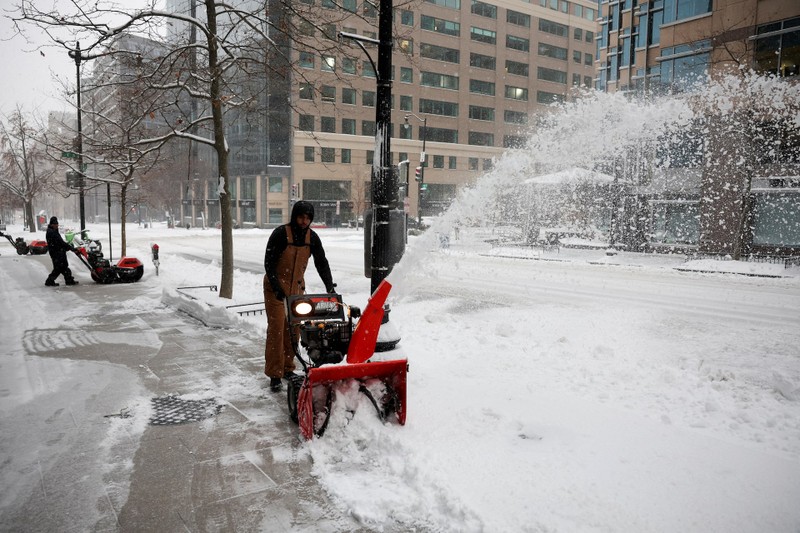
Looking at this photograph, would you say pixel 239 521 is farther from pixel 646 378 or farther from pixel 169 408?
pixel 646 378

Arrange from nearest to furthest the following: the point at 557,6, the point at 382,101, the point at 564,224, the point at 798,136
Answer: the point at 382,101 < the point at 798,136 < the point at 564,224 < the point at 557,6

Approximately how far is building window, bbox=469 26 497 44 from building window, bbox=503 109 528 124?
8846mm

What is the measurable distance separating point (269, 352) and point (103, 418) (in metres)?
1.66

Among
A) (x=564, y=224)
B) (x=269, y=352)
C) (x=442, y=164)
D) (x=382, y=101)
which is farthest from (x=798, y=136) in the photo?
(x=442, y=164)

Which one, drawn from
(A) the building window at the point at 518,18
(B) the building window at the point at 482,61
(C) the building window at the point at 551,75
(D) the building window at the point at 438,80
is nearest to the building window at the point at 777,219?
(D) the building window at the point at 438,80

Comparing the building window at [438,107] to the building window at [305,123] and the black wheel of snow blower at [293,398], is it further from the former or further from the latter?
the black wheel of snow blower at [293,398]

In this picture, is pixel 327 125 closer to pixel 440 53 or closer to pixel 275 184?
pixel 275 184

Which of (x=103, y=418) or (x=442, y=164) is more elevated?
(x=442, y=164)

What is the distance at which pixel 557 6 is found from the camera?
68312 millimetres

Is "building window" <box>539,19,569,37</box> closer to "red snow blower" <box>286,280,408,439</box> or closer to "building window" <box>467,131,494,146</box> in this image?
"building window" <box>467,131,494,146</box>

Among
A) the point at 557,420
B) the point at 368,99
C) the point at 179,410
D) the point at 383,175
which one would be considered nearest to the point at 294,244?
the point at 383,175

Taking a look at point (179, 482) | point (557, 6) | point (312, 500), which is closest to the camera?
point (312, 500)

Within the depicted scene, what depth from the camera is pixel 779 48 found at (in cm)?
2175

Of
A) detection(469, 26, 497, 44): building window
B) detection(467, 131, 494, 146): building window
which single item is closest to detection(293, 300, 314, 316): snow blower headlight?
detection(467, 131, 494, 146): building window
